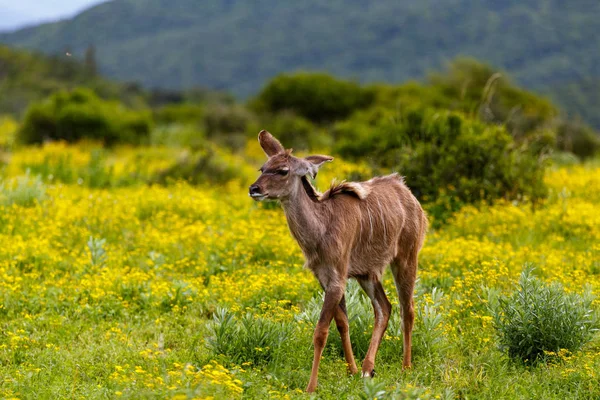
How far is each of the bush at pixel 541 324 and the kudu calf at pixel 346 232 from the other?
102 cm

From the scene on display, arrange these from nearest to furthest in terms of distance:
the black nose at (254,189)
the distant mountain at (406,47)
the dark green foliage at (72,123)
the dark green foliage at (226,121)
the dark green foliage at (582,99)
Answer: the black nose at (254,189) < the dark green foliage at (72,123) < the dark green foliage at (226,121) < the dark green foliage at (582,99) < the distant mountain at (406,47)

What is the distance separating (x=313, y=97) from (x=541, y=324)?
2749cm

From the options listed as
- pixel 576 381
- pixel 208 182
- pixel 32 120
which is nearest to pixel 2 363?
pixel 576 381

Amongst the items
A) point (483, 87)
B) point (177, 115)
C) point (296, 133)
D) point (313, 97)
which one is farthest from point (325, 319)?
point (177, 115)

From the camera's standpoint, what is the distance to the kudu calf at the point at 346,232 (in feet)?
18.4

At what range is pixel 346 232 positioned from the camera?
19.2 ft

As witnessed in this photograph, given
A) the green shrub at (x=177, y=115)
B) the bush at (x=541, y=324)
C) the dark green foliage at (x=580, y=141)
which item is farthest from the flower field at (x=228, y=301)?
the green shrub at (x=177, y=115)

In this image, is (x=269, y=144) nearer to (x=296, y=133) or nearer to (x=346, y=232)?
(x=346, y=232)

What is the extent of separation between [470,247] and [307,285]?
2731 millimetres

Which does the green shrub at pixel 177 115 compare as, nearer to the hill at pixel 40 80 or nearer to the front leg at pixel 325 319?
the hill at pixel 40 80

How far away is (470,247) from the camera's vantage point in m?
9.70

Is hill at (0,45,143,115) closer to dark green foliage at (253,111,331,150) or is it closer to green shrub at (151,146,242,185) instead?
dark green foliage at (253,111,331,150)

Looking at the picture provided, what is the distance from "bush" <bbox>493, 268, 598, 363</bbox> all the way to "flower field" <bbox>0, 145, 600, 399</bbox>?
0.14 m

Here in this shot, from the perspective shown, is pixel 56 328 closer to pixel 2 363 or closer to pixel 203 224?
pixel 2 363
